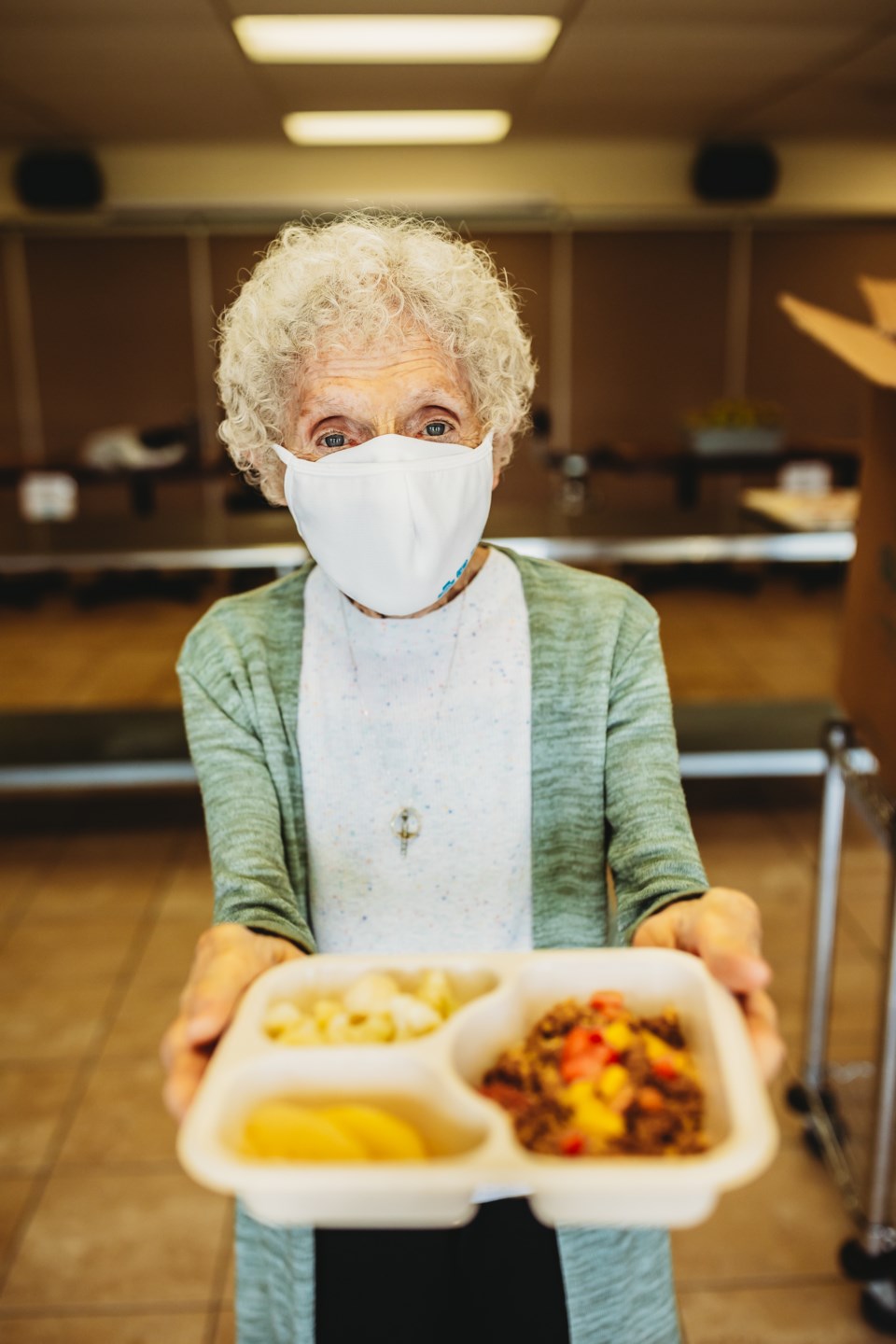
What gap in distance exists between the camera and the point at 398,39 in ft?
13.9

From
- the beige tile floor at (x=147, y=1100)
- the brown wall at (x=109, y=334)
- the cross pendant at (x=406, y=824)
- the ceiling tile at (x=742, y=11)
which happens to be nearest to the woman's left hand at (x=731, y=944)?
the cross pendant at (x=406, y=824)

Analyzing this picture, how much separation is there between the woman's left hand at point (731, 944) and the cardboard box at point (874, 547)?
0.81 metres

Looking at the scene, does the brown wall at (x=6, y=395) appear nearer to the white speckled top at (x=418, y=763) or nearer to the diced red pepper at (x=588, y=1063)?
the white speckled top at (x=418, y=763)

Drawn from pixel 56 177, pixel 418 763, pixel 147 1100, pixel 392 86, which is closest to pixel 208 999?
pixel 418 763

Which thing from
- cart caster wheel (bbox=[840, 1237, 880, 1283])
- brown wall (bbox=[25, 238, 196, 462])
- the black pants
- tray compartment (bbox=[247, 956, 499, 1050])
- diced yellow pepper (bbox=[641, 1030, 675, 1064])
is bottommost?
cart caster wheel (bbox=[840, 1237, 880, 1283])

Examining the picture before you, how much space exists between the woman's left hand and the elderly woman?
0.29 ft

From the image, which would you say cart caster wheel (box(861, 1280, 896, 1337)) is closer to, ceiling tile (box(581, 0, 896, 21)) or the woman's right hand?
the woman's right hand

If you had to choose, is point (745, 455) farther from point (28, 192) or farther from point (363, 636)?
point (363, 636)

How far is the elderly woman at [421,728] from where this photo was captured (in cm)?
97

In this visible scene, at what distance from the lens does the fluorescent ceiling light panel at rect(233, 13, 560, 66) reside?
3832 millimetres

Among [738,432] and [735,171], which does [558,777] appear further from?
[735,171]

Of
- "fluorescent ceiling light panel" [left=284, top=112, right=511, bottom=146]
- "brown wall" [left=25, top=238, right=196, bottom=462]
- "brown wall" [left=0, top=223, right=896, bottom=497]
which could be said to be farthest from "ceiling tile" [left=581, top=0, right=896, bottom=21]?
"brown wall" [left=25, top=238, right=196, bottom=462]

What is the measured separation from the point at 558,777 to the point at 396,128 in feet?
20.1

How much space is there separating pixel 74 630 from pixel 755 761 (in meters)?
4.52
